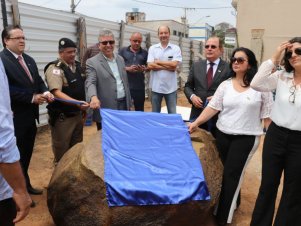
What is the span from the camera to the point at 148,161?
3.16 metres

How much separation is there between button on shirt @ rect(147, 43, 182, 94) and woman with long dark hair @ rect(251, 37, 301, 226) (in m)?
2.52

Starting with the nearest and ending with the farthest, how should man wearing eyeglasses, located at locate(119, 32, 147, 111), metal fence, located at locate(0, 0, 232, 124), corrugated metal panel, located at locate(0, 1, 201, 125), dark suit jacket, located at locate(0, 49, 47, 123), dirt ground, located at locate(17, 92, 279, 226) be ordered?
dark suit jacket, located at locate(0, 49, 47, 123) → dirt ground, located at locate(17, 92, 279, 226) → man wearing eyeglasses, located at locate(119, 32, 147, 111) → metal fence, located at locate(0, 0, 232, 124) → corrugated metal panel, located at locate(0, 1, 201, 125)

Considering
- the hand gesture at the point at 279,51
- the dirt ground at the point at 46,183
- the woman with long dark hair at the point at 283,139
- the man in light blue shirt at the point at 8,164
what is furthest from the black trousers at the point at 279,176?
the man in light blue shirt at the point at 8,164

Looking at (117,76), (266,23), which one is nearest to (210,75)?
(117,76)

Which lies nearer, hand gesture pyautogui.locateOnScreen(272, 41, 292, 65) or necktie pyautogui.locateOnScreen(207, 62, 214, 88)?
hand gesture pyautogui.locateOnScreen(272, 41, 292, 65)

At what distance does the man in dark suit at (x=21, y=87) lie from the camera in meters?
3.64

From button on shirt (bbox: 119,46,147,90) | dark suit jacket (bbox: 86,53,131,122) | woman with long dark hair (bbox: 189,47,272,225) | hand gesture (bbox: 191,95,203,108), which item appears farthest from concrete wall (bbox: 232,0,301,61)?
woman with long dark hair (bbox: 189,47,272,225)

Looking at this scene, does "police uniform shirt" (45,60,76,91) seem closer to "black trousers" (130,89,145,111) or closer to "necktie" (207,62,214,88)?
"necktie" (207,62,214,88)

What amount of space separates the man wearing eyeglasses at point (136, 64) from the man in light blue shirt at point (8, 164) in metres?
3.91

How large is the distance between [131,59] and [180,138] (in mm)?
2555

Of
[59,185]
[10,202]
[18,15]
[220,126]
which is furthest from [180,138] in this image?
[18,15]

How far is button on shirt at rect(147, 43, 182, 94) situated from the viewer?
559 centimetres

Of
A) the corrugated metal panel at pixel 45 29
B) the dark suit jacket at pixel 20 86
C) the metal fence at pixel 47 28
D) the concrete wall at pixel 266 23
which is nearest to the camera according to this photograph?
the dark suit jacket at pixel 20 86

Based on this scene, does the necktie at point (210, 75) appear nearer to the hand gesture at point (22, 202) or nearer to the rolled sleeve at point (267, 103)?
the rolled sleeve at point (267, 103)
